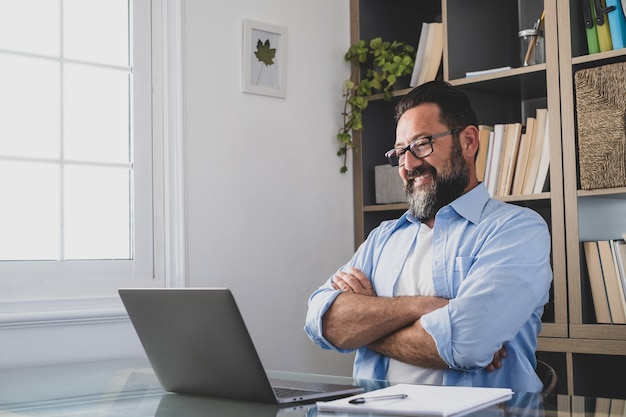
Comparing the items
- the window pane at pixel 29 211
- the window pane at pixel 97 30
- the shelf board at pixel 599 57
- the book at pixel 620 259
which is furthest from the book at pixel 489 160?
the window pane at pixel 29 211

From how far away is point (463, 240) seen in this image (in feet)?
7.15

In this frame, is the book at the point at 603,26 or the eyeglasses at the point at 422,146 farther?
the book at the point at 603,26

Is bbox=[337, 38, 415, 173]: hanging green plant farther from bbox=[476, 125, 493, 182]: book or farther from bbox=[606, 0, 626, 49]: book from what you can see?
bbox=[606, 0, 626, 49]: book

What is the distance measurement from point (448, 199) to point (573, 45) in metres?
0.88

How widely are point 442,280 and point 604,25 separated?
1.20 m

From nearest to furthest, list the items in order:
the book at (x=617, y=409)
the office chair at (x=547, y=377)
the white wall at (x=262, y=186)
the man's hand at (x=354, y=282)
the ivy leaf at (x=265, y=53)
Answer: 1. the book at (x=617, y=409)
2. the office chair at (x=547, y=377)
3. the man's hand at (x=354, y=282)
4. the white wall at (x=262, y=186)
5. the ivy leaf at (x=265, y=53)

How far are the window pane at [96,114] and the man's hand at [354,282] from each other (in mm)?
941

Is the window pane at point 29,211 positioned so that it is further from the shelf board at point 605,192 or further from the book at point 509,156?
the shelf board at point 605,192

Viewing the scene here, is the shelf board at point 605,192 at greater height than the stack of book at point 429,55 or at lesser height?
lesser

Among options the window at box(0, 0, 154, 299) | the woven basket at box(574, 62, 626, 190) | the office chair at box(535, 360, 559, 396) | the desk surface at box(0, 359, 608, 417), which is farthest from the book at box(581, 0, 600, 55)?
the desk surface at box(0, 359, 608, 417)

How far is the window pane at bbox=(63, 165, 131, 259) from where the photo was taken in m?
2.67

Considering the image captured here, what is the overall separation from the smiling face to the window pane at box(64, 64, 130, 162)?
1001 millimetres

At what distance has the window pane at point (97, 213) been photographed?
267 centimetres

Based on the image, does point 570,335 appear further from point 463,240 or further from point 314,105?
point 314,105
